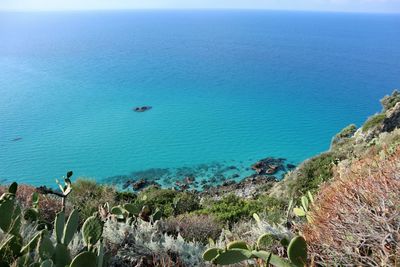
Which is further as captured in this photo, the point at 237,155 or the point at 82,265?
the point at 237,155

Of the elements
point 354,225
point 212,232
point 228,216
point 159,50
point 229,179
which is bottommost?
point 229,179

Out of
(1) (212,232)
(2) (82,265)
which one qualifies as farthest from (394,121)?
(2) (82,265)

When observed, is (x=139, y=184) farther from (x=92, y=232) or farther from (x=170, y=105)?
(x=170, y=105)

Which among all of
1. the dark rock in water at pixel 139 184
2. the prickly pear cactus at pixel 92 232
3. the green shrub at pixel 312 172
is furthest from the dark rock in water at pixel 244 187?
the prickly pear cactus at pixel 92 232

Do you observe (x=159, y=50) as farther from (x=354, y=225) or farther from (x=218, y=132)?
(x=354, y=225)

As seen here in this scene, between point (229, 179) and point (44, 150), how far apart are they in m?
20.4

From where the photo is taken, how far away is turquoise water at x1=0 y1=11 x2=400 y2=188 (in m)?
36.6

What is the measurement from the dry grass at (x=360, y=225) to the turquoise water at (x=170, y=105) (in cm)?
2784

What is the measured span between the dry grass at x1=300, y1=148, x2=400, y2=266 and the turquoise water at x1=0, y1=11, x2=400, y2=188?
2784 centimetres

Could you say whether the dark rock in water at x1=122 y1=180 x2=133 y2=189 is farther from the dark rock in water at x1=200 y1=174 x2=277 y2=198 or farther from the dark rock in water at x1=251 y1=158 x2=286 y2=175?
the dark rock in water at x1=251 y1=158 x2=286 y2=175

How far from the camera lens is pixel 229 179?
3008cm

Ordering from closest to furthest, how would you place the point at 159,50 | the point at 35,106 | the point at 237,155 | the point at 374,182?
1. the point at 374,182
2. the point at 237,155
3. the point at 35,106
4. the point at 159,50

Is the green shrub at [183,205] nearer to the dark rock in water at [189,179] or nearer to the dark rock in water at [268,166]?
the dark rock in water at [189,179]

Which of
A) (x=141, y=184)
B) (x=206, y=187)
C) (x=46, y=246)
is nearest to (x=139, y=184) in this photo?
(x=141, y=184)
